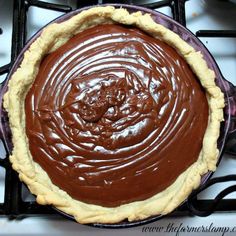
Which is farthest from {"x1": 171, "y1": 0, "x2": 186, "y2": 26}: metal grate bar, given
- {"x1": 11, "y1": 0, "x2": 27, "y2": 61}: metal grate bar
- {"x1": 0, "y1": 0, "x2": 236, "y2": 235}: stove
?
{"x1": 11, "y1": 0, "x2": 27, "y2": 61}: metal grate bar

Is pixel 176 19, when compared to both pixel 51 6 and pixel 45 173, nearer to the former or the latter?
pixel 51 6

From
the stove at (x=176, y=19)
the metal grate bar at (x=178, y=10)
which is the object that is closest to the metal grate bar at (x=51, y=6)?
the stove at (x=176, y=19)

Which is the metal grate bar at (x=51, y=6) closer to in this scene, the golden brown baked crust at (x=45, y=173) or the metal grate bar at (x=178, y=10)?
the golden brown baked crust at (x=45, y=173)

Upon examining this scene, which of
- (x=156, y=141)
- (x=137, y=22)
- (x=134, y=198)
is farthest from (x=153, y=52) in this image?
(x=134, y=198)

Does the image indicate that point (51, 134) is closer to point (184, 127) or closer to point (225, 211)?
point (184, 127)

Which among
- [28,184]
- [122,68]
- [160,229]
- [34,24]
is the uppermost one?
[34,24]

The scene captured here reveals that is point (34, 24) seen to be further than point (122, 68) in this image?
Yes
